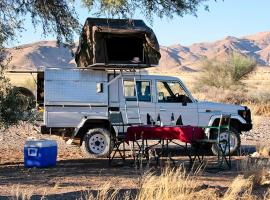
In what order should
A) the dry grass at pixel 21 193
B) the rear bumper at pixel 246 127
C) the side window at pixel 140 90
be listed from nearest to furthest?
the dry grass at pixel 21 193 < the side window at pixel 140 90 < the rear bumper at pixel 246 127

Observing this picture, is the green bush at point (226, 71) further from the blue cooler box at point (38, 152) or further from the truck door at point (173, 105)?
the blue cooler box at point (38, 152)

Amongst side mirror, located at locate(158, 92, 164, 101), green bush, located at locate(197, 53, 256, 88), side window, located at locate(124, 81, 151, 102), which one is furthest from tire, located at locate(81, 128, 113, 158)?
green bush, located at locate(197, 53, 256, 88)

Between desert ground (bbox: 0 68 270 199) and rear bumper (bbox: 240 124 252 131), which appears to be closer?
desert ground (bbox: 0 68 270 199)

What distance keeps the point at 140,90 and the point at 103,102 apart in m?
0.94

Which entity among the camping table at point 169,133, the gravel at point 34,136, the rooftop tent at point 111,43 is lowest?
the gravel at point 34,136

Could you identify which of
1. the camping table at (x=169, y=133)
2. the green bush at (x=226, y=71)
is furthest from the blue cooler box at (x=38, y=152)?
the green bush at (x=226, y=71)

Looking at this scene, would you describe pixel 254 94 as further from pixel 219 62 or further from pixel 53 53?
pixel 53 53

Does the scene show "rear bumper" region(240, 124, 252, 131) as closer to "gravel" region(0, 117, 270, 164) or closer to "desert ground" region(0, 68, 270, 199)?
"desert ground" region(0, 68, 270, 199)

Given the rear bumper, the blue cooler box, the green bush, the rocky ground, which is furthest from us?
the green bush

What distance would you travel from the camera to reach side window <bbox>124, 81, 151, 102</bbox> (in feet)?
46.5

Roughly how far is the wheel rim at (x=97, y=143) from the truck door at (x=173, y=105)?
140cm

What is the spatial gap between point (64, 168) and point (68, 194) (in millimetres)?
3726

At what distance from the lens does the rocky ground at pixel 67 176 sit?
8.74 m

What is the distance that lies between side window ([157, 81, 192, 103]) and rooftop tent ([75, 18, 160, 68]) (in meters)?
0.64
